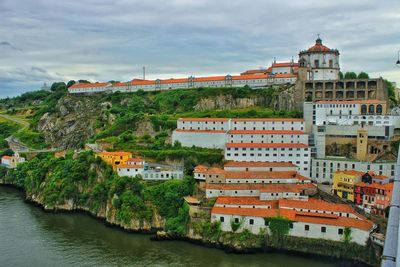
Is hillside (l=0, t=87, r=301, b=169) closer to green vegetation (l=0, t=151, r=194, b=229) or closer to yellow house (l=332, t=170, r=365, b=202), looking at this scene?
green vegetation (l=0, t=151, r=194, b=229)

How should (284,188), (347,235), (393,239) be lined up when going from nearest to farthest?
1. (393,239)
2. (347,235)
3. (284,188)

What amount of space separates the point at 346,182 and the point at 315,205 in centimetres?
457

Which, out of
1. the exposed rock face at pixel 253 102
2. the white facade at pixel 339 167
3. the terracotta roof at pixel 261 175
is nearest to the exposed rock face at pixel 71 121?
the exposed rock face at pixel 253 102

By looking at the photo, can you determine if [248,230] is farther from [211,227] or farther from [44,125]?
[44,125]

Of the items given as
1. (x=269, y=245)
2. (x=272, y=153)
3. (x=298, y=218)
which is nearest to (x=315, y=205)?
(x=298, y=218)

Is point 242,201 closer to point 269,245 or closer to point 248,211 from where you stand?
point 248,211

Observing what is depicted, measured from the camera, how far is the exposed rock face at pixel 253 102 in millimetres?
47013

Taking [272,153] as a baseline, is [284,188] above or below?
below

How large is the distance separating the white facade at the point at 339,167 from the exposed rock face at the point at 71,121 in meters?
28.6

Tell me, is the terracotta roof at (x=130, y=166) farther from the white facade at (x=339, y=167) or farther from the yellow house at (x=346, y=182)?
the yellow house at (x=346, y=182)

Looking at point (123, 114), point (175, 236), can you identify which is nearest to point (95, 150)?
point (123, 114)

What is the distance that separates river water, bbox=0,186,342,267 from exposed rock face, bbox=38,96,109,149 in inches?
899

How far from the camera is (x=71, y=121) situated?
57.0 m

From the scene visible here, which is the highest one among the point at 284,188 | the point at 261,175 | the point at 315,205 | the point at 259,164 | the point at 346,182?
the point at 259,164
